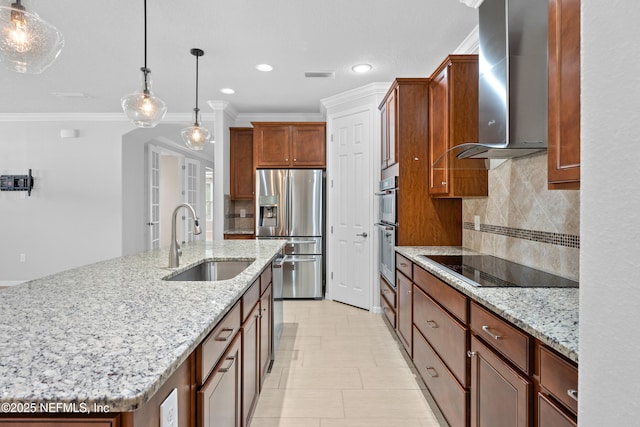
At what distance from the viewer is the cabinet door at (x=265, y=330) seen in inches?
85.0

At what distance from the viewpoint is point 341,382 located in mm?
2449

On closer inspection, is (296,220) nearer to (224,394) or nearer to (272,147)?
(272,147)

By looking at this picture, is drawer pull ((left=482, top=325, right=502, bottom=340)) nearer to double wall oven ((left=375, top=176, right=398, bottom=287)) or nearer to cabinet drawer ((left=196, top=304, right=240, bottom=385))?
cabinet drawer ((left=196, top=304, right=240, bottom=385))

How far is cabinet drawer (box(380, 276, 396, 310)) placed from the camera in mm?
3215

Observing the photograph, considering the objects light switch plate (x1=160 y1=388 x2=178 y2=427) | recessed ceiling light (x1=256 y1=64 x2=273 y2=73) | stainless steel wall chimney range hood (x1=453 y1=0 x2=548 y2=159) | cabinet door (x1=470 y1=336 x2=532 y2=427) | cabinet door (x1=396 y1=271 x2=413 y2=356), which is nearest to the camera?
light switch plate (x1=160 y1=388 x2=178 y2=427)

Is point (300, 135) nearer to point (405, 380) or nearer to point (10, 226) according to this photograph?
point (405, 380)

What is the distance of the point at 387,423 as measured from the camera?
2.00m

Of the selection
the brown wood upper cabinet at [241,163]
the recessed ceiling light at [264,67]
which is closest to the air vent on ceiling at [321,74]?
the recessed ceiling light at [264,67]

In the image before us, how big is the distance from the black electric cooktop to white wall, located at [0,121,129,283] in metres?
5.04

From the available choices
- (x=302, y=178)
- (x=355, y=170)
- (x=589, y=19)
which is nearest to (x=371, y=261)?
(x=355, y=170)

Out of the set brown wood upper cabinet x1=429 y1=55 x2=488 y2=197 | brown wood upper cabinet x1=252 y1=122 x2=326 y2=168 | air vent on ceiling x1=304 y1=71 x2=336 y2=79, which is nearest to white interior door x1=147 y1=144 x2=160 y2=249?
brown wood upper cabinet x1=252 y1=122 x2=326 y2=168

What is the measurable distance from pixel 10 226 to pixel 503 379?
6792 mm

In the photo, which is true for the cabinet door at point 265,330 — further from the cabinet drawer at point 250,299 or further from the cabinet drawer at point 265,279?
the cabinet drawer at point 250,299

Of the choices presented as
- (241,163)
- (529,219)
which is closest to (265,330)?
(529,219)
